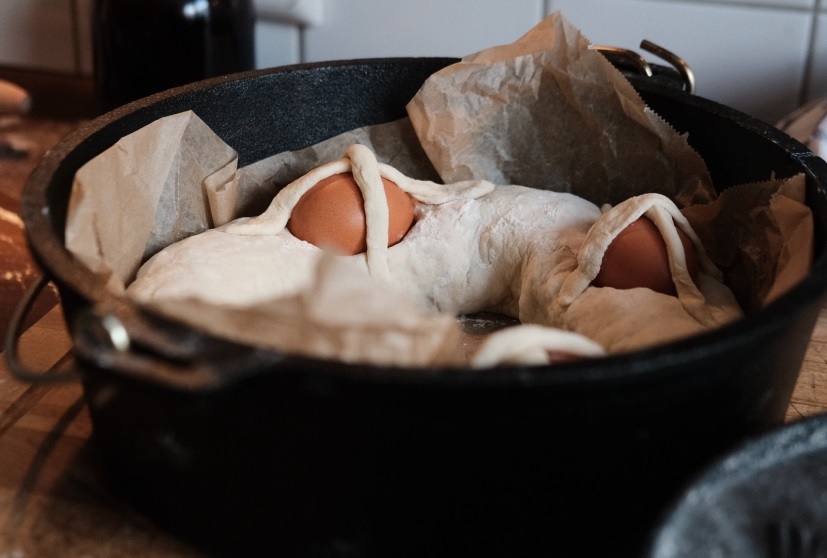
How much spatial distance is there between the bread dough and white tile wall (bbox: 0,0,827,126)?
35 centimetres

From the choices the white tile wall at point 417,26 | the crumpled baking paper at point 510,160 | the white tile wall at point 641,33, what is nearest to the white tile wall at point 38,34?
the white tile wall at point 641,33

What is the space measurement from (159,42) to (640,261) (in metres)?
0.63

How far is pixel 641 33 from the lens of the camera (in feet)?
3.52

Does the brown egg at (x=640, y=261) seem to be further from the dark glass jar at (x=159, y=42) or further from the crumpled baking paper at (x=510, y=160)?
the dark glass jar at (x=159, y=42)

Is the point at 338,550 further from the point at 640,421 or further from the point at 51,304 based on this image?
the point at 51,304

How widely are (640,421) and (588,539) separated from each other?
88 mm

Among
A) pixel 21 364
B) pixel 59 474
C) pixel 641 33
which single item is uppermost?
pixel 641 33

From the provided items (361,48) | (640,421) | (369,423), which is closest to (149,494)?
(369,423)

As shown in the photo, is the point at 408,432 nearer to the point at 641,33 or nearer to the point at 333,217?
the point at 333,217

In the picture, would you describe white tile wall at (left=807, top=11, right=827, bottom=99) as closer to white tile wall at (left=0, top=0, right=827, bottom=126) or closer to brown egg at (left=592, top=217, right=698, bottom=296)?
white tile wall at (left=0, top=0, right=827, bottom=126)

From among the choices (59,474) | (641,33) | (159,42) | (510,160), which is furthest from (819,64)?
(59,474)

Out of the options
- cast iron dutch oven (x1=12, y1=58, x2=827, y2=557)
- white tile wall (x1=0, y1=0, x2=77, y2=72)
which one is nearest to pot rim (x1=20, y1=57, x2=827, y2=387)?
cast iron dutch oven (x1=12, y1=58, x2=827, y2=557)

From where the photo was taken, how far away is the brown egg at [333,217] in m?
0.78

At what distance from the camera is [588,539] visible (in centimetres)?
51
